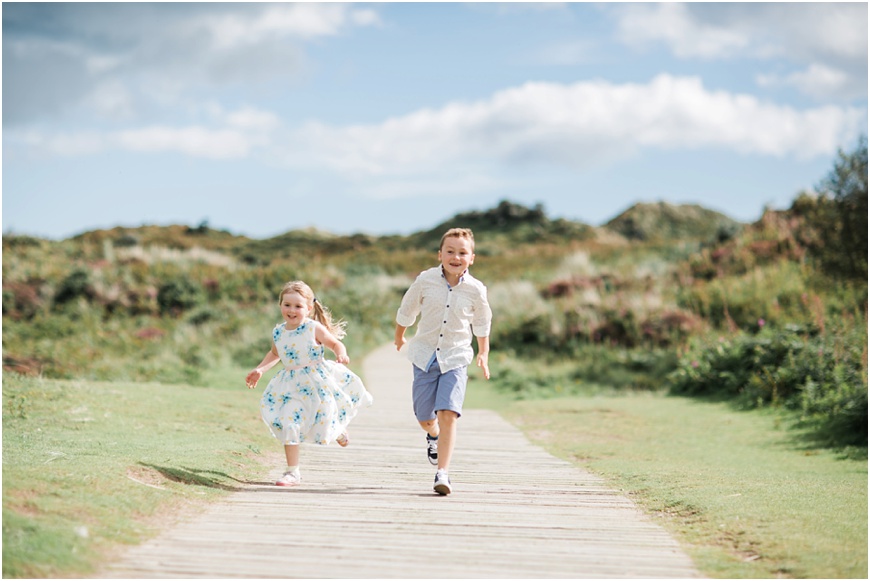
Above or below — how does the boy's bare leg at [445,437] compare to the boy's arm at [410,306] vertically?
below

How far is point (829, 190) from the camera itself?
18.6m

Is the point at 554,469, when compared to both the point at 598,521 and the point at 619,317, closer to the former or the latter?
the point at 598,521

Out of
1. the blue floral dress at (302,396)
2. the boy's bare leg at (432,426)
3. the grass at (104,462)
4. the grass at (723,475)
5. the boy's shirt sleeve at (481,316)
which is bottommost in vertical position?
the grass at (723,475)

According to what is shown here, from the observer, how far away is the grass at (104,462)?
4.62 meters

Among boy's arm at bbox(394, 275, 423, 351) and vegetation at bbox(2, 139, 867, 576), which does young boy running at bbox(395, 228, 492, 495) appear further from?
vegetation at bbox(2, 139, 867, 576)

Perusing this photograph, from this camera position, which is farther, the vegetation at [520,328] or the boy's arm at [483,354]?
the vegetation at [520,328]

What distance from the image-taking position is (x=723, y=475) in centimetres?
817

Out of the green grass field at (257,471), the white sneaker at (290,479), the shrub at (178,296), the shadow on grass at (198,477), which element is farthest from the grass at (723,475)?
the shrub at (178,296)

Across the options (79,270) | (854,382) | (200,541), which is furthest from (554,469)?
(79,270)

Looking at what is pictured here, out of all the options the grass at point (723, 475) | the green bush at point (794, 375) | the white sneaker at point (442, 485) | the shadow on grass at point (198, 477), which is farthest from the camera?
the green bush at point (794, 375)

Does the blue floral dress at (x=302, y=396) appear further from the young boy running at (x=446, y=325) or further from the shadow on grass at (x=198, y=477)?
the young boy running at (x=446, y=325)

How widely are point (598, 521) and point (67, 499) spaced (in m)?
3.20

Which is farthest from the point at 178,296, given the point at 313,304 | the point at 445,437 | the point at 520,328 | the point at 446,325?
the point at 445,437

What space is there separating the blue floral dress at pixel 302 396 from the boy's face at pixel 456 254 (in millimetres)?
1139
